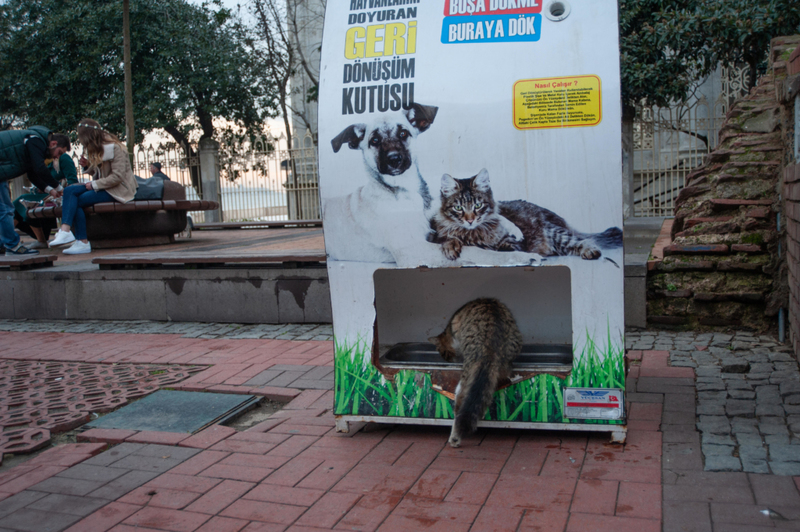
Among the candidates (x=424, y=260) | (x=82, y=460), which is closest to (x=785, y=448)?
(x=424, y=260)

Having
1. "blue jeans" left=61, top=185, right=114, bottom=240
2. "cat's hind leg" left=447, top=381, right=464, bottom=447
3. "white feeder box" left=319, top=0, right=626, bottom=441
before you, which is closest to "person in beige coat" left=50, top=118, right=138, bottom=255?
"blue jeans" left=61, top=185, right=114, bottom=240

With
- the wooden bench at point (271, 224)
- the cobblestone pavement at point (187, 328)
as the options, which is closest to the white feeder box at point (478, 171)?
the cobblestone pavement at point (187, 328)

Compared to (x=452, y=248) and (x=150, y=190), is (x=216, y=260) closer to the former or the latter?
(x=452, y=248)

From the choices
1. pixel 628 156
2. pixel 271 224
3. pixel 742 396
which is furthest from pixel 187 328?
pixel 628 156

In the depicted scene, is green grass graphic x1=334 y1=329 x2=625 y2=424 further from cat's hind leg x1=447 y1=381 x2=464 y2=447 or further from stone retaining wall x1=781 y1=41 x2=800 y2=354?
stone retaining wall x1=781 y1=41 x2=800 y2=354

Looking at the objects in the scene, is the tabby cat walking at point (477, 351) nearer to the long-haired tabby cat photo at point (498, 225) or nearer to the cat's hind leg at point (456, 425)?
the cat's hind leg at point (456, 425)

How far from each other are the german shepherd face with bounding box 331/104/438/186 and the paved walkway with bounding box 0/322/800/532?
1.36 meters

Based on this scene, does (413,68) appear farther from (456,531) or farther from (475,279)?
(456,531)

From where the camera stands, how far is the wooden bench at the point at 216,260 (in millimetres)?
5922

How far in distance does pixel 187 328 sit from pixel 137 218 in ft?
12.3

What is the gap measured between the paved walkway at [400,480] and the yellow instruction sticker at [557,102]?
1.52m

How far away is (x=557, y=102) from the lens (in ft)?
9.24

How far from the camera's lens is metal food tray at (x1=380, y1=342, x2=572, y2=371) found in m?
3.42

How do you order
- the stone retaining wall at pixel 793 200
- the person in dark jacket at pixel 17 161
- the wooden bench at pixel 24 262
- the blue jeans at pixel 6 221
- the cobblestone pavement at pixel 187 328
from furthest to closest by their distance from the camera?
the blue jeans at pixel 6 221 → the person in dark jacket at pixel 17 161 → the wooden bench at pixel 24 262 → the cobblestone pavement at pixel 187 328 → the stone retaining wall at pixel 793 200
